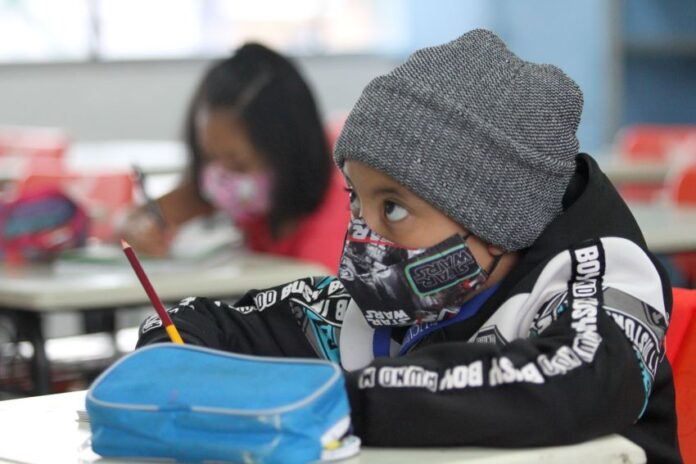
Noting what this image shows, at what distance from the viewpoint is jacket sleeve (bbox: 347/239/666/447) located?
1.14 m

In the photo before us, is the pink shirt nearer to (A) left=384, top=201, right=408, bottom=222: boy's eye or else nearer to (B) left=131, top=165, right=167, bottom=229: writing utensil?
(B) left=131, top=165, right=167, bottom=229: writing utensil

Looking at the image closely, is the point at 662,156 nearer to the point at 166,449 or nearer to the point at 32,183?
the point at 32,183

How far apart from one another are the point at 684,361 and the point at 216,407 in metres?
0.63

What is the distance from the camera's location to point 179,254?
299 centimetres

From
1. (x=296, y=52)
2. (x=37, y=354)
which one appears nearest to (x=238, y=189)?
(x=37, y=354)

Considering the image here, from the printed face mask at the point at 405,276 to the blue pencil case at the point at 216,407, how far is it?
0.80 ft

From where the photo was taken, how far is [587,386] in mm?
1150

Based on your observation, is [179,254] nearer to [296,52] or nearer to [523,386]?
[523,386]

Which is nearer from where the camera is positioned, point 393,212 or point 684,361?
point 393,212

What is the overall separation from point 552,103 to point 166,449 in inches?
21.0

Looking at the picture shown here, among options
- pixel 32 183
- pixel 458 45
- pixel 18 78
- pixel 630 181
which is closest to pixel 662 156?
pixel 630 181

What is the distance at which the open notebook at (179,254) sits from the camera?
9.51ft

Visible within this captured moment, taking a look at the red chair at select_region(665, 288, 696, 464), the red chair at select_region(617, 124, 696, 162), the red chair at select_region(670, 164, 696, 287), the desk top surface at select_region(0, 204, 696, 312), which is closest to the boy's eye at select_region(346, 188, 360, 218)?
the red chair at select_region(665, 288, 696, 464)

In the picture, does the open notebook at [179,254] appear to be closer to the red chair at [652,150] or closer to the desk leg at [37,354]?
the desk leg at [37,354]
